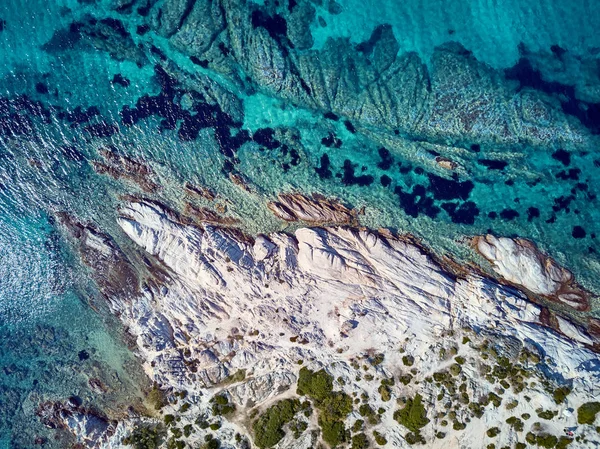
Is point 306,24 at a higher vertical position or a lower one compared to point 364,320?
higher

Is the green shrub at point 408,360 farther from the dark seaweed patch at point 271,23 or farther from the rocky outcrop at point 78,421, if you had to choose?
the dark seaweed patch at point 271,23

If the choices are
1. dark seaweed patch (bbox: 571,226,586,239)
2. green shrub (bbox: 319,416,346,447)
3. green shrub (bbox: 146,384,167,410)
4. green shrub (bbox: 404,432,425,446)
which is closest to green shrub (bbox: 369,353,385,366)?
green shrub (bbox: 319,416,346,447)

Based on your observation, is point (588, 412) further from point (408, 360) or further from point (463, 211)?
point (463, 211)

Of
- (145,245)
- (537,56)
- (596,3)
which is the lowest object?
(145,245)

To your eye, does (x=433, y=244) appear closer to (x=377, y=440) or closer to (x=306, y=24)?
(x=377, y=440)

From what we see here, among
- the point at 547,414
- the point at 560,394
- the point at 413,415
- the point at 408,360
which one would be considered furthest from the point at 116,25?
the point at 547,414

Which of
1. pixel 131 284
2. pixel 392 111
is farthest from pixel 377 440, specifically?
pixel 392 111

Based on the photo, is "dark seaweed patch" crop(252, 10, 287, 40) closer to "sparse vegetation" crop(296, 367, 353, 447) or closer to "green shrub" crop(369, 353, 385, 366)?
"green shrub" crop(369, 353, 385, 366)
